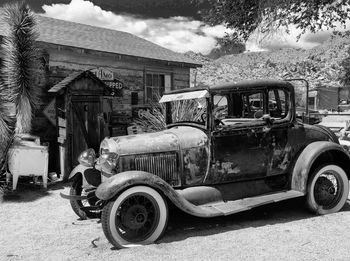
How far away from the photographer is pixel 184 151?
15.3 feet

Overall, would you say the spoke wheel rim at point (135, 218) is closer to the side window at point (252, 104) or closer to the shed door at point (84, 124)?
the side window at point (252, 104)

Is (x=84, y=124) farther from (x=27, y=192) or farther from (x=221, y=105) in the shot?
(x=221, y=105)

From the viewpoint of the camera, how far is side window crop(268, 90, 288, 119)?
5307 millimetres

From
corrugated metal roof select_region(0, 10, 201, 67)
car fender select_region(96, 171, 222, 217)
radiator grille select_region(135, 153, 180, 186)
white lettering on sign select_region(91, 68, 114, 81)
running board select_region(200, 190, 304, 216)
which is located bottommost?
running board select_region(200, 190, 304, 216)

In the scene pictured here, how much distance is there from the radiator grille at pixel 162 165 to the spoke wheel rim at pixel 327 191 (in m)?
2.05

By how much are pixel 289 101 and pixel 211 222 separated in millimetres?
1960

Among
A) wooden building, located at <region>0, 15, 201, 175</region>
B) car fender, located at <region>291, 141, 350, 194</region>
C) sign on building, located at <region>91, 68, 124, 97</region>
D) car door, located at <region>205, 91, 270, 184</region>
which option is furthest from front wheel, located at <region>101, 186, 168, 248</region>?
sign on building, located at <region>91, 68, 124, 97</region>

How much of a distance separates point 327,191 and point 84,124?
4.91 m

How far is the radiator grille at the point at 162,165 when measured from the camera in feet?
14.8

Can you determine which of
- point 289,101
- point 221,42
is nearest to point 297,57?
point 221,42

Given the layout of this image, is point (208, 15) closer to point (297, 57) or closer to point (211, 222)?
point (211, 222)

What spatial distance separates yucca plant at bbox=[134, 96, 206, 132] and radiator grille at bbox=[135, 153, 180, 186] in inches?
135

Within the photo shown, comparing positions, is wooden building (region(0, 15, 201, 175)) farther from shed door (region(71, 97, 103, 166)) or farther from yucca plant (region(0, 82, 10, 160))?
yucca plant (region(0, 82, 10, 160))

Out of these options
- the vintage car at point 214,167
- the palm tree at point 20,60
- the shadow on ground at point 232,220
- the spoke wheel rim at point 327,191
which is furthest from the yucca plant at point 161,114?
the spoke wheel rim at point 327,191
